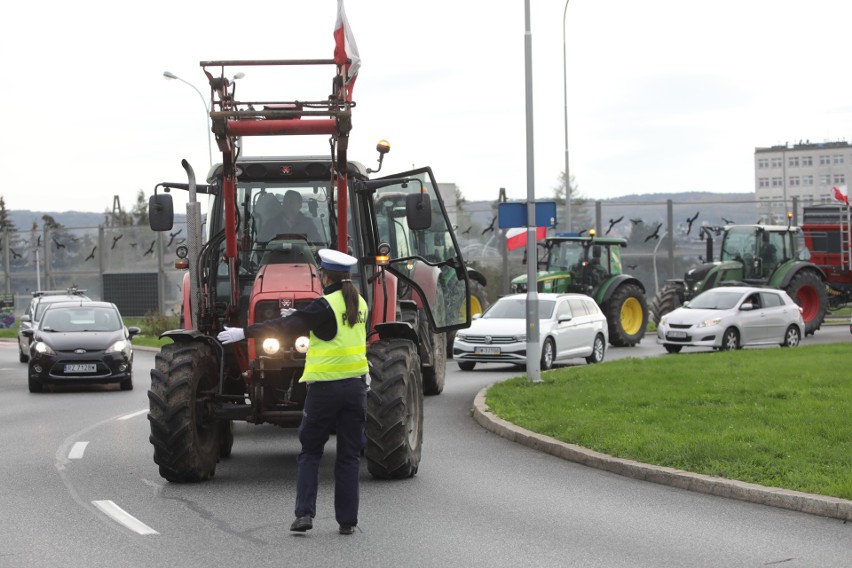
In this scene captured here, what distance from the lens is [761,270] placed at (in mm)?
35062

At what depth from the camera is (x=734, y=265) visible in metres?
34.9

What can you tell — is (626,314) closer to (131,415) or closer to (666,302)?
(666,302)

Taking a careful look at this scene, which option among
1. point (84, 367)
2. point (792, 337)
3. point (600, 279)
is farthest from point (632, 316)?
point (84, 367)

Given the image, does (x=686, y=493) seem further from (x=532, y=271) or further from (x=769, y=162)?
(x=769, y=162)

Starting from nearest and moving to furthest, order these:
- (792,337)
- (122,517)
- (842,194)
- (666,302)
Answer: (122,517)
(792,337)
(666,302)
(842,194)

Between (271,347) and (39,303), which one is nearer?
(271,347)

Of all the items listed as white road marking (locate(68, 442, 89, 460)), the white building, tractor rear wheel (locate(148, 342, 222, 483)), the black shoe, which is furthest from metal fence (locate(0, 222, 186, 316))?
the white building

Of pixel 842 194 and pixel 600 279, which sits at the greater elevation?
pixel 842 194

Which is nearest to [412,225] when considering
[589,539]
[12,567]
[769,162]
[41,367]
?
[589,539]

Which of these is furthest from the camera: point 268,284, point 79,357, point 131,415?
point 79,357

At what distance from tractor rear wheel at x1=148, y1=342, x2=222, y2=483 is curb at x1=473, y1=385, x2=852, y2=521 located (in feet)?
11.4

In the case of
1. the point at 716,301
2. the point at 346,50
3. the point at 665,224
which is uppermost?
the point at 346,50

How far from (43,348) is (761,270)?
19.5 m

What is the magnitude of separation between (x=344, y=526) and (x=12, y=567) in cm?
212
